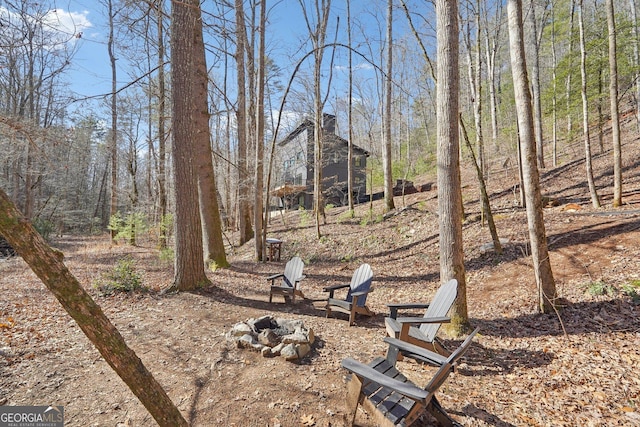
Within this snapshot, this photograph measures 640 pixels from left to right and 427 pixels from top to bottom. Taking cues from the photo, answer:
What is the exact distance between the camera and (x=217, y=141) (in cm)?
2155

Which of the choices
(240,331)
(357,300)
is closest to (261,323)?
(240,331)

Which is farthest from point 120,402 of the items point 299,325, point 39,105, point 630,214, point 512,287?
point 39,105

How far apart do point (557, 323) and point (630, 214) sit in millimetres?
4701

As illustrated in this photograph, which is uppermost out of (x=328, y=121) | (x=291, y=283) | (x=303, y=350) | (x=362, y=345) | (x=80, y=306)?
(x=328, y=121)

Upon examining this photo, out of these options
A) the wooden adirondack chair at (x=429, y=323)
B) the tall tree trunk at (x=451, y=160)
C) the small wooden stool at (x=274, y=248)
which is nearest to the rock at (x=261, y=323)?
the wooden adirondack chair at (x=429, y=323)

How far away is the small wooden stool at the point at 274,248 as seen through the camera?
9.77 metres

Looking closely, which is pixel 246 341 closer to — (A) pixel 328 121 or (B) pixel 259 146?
(B) pixel 259 146

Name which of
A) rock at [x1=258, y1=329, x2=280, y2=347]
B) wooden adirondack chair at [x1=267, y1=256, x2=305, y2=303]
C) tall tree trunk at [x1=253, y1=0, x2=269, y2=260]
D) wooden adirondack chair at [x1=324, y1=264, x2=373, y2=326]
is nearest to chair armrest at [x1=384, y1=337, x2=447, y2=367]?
rock at [x1=258, y1=329, x2=280, y2=347]

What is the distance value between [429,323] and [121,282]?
5776 millimetres

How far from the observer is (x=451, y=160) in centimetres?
438

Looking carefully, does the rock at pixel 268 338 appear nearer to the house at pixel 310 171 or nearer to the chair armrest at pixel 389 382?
the chair armrest at pixel 389 382

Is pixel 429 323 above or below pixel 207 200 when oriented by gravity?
below

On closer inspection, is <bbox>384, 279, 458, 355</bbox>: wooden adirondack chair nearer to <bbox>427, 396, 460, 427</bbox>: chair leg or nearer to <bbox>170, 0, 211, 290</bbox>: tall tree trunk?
<bbox>427, 396, 460, 427</bbox>: chair leg

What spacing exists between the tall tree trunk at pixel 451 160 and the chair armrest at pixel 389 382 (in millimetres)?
2387
